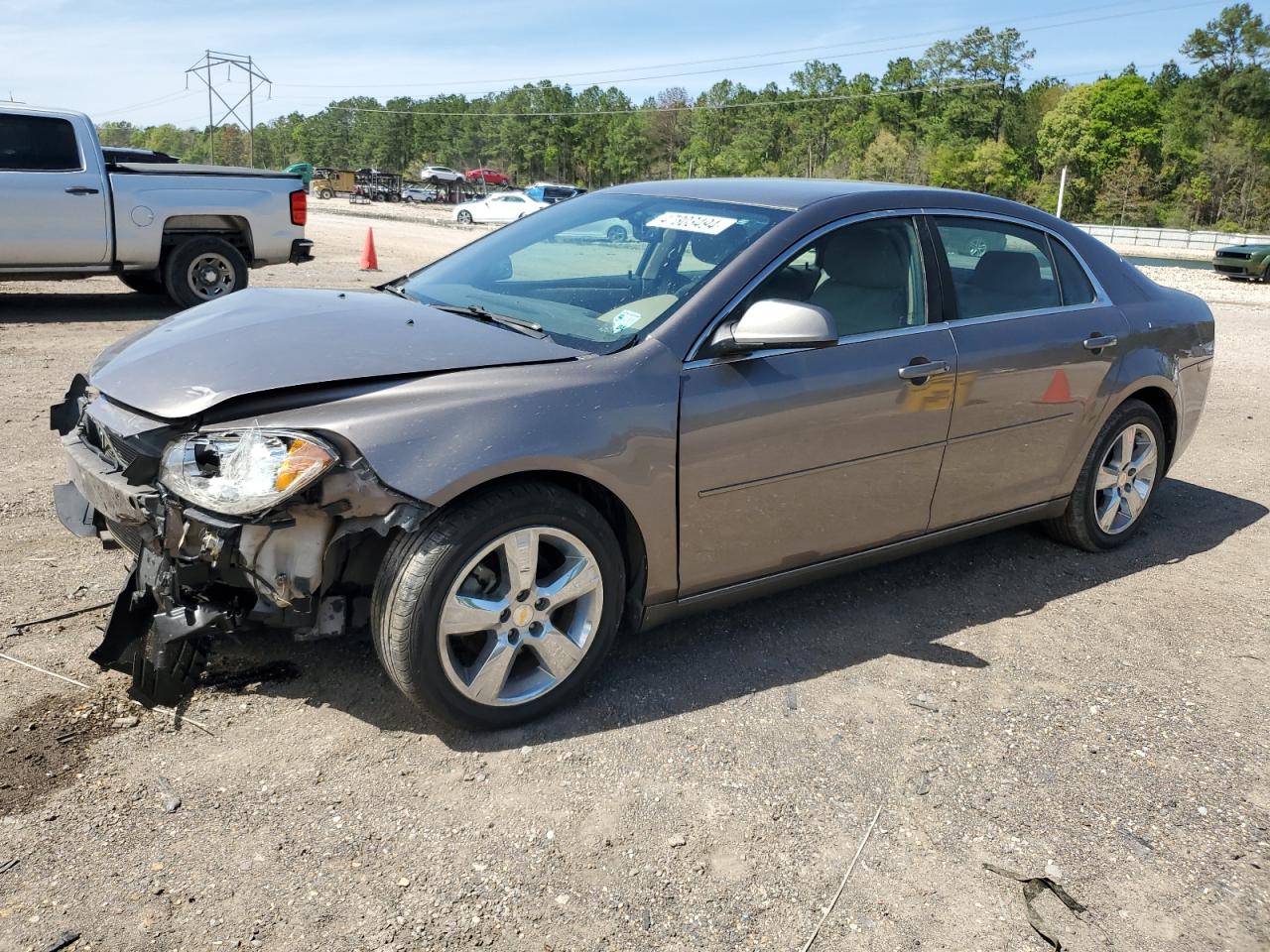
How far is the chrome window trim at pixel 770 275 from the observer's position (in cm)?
353

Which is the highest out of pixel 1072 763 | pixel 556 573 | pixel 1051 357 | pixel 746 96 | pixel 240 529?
pixel 746 96

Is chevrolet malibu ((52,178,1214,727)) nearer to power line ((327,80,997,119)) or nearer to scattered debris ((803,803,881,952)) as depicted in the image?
scattered debris ((803,803,881,952))

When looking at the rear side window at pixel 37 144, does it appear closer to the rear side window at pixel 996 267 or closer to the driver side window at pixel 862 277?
the driver side window at pixel 862 277

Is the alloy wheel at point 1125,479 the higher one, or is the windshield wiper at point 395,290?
the windshield wiper at point 395,290

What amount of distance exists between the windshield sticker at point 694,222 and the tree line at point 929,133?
83088 mm

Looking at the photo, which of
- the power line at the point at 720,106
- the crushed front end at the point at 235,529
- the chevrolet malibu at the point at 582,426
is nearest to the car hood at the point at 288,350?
the chevrolet malibu at the point at 582,426

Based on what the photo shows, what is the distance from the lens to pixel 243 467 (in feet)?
9.68

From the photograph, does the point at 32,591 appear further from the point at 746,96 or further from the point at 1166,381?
the point at 746,96

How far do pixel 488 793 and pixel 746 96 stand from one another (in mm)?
135191

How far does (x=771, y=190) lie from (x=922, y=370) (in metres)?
0.96

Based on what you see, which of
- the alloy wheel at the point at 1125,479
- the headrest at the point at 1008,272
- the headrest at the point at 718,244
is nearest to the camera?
the headrest at the point at 718,244

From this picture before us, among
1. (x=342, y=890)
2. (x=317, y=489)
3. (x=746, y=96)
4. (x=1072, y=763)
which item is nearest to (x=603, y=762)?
(x=342, y=890)

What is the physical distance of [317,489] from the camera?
9.66 feet

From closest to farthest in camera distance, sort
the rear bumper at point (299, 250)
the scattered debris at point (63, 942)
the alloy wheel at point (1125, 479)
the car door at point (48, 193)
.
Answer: the scattered debris at point (63, 942) < the alloy wheel at point (1125, 479) < the car door at point (48, 193) < the rear bumper at point (299, 250)
